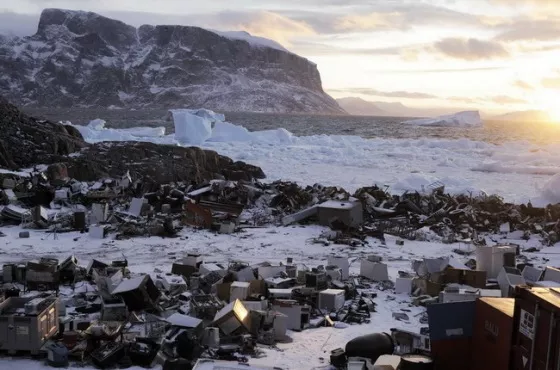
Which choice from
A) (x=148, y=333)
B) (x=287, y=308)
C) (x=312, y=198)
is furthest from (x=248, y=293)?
(x=312, y=198)

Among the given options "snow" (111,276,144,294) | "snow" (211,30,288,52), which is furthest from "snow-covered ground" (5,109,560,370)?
"snow" (211,30,288,52)

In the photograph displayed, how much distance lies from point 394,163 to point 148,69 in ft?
469

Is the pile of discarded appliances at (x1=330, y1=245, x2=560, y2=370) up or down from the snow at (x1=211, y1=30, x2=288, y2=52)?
down

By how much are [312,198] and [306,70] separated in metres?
185

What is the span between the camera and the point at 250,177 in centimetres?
2309

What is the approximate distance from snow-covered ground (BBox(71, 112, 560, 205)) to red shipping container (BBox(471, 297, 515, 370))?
49.4 feet

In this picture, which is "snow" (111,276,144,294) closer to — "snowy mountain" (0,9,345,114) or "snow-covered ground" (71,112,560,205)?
"snow-covered ground" (71,112,560,205)

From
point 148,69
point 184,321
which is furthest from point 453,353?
point 148,69

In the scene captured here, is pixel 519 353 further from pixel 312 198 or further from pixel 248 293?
pixel 312 198

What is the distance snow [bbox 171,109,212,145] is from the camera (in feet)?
136

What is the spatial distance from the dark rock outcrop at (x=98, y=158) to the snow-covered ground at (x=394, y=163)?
10.2ft

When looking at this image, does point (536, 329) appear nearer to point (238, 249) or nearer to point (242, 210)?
point (238, 249)

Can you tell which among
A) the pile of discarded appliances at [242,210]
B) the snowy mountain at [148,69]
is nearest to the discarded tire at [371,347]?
the pile of discarded appliances at [242,210]

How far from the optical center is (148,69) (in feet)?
550
